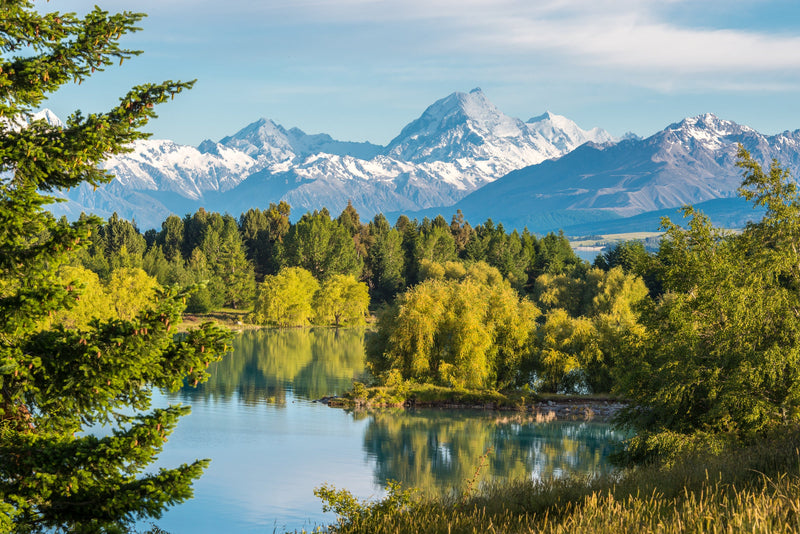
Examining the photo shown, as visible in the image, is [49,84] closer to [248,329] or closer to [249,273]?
[248,329]

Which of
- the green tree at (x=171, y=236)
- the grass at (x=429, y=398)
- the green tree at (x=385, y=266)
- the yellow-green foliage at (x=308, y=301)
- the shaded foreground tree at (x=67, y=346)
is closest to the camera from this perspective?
the shaded foreground tree at (x=67, y=346)

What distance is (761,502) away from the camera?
8445 mm

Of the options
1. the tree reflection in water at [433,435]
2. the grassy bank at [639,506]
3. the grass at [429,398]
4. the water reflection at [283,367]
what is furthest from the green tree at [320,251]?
the grassy bank at [639,506]

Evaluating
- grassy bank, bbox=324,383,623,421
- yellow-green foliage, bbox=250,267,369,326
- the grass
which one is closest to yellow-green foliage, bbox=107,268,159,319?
yellow-green foliage, bbox=250,267,369,326

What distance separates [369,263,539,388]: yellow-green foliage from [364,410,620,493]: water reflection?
4079 millimetres

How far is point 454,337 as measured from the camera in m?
54.0

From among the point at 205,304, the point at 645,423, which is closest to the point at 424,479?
the point at 645,423

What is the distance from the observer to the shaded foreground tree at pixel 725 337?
83.0 feet

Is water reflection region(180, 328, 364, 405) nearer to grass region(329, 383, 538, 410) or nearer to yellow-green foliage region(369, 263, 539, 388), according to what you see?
grass region(329, 383, 538, 410)

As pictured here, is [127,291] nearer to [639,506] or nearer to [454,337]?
[454,337]

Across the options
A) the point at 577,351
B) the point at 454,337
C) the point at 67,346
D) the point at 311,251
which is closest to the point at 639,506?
the point at 67,346

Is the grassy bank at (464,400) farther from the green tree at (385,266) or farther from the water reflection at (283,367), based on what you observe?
the green tree at (385,266)

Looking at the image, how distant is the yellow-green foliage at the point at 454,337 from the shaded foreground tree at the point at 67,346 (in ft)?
143

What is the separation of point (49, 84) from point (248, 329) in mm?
91773
